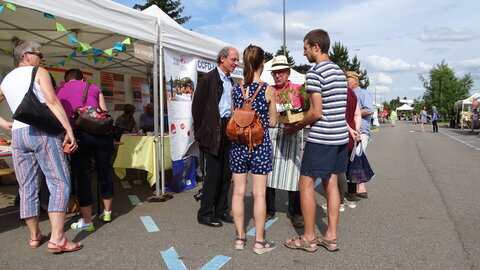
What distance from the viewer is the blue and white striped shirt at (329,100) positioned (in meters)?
3.00

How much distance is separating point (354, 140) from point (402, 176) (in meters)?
Answer: 3.61

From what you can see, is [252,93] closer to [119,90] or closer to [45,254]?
[45,254]

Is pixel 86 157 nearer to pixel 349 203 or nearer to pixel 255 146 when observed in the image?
pixel 255 146

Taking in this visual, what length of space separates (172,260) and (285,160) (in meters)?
1.67

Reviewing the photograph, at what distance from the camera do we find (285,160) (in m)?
4.08

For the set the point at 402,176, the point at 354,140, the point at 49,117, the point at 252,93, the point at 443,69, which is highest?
the point at 443,69

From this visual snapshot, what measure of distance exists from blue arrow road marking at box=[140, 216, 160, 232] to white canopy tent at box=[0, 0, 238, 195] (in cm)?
97

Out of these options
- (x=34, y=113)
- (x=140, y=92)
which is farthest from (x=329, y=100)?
(x=140, y=92)

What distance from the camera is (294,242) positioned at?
133 inches

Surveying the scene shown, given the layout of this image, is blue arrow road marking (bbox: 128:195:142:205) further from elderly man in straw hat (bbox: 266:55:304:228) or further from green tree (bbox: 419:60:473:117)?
green tree (bbox: 419:60:473:117)

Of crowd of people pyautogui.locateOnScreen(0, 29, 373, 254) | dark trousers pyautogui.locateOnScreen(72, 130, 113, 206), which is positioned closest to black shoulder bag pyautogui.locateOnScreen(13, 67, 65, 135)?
crowd of people pyautogui.locateOnScreen(0, 29, 373, 254)

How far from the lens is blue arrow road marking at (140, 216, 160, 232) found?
3.92 metres

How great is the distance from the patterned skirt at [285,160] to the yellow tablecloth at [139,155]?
1966mm

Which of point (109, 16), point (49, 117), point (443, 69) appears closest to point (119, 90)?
point (109, 16)
